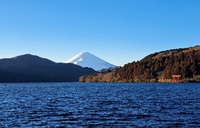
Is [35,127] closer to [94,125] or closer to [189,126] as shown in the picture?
[94,125]

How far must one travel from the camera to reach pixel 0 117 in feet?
183

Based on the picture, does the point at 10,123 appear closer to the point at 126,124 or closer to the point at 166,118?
the point at 126,124

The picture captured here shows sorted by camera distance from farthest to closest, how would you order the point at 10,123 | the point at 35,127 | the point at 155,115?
the point at 155,115 → the point at 10,123 → the point at 35,127

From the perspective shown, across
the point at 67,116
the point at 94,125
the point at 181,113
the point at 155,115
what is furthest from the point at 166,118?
the point at 67,116

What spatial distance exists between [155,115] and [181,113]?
5884 millimetres

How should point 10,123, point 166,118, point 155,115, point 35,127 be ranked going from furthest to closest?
point 155,115 < point 166,118 < point 10,123 < point 35,127

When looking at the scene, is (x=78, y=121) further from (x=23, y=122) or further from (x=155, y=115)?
(x=155, y=115)

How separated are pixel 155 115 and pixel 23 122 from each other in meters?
21.4

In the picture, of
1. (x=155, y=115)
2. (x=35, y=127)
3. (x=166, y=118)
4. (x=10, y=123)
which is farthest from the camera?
(x=155, y=115)

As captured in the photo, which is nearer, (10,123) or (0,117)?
(10,123)

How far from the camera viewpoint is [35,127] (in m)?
46.1

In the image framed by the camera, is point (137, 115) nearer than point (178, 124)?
No

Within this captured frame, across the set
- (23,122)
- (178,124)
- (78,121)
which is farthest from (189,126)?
(23,122)

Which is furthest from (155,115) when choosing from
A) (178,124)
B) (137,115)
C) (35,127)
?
(35,127)
